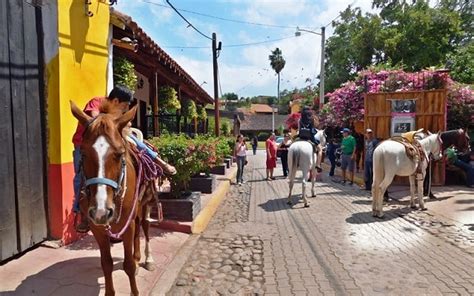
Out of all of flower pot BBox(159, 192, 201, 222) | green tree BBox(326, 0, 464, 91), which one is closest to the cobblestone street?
flower pot BBox(159, 192, 201, 222)

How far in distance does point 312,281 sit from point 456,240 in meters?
3.12

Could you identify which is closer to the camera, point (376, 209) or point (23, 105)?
point (23, 105)

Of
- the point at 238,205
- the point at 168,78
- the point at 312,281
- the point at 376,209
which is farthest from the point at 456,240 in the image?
the point at 168,78

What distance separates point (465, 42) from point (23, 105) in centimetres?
2529

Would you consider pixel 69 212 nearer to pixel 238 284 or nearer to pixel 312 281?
pixel 238 284

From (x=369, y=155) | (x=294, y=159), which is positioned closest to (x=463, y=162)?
(x=369, y=155)

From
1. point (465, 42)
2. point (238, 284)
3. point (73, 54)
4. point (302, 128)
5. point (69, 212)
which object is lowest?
point (238, 284)

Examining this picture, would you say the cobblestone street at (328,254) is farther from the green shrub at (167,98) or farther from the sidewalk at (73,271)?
the green shrub at (167,98)

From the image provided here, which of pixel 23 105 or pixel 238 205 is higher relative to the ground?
pixel 23 105

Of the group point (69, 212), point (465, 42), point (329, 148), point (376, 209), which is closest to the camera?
point (69, 212)

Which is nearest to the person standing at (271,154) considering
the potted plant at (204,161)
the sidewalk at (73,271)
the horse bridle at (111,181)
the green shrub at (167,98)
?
the potted plant at (204,161)

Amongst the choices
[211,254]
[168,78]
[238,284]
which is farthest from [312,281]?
[168,78]

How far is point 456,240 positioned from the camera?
6.10 m

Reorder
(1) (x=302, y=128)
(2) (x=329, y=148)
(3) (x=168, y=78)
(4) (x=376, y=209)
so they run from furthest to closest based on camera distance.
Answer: (2) (x=329, y=148) → (3) (x=168, y=78) → (1) (x=302, y=128) → (4) (x=376, y=209)
